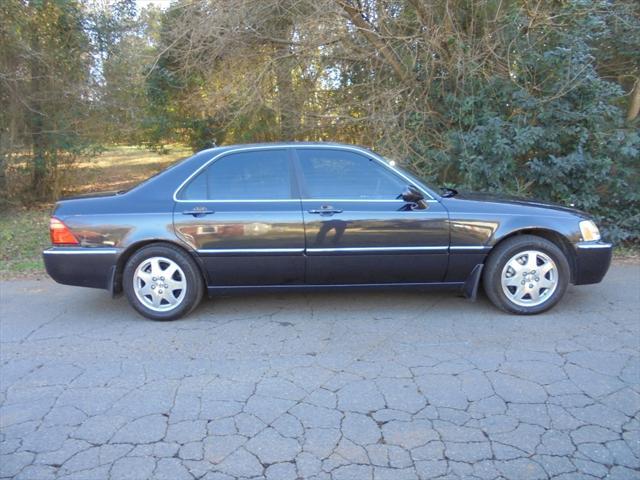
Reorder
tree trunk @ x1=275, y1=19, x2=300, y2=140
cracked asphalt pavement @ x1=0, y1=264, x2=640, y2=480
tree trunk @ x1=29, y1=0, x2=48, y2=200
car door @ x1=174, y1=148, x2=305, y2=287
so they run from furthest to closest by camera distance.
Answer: tree trunk @ x1=29, y1=0, x2=48, y2=200, tree trunk @ x1=275, y1=19, x2=300, y2=140, car door @ x1=174, y1=148, x2=305, y2=287, cracked asphalt pavement @ x1=0, y1=264, x2=640, y2=480

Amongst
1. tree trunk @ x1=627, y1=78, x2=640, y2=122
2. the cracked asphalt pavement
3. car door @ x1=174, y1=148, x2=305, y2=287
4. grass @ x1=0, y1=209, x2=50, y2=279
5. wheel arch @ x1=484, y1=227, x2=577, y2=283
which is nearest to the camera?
the cracked asphalt pavement

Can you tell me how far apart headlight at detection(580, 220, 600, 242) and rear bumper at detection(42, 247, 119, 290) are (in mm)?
4074

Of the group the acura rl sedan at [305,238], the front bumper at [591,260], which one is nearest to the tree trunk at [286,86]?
the acura rl sedan at [305,238]

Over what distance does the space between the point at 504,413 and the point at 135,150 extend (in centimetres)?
1440

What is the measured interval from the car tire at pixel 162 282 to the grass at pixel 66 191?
267cm

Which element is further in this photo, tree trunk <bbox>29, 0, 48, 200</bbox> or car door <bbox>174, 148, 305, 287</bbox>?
tree trunk <bbox>29, 0, 48, 200</bbox>

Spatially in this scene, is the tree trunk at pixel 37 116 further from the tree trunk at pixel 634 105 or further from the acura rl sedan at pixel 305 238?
the tree trunk at pixel 634 105

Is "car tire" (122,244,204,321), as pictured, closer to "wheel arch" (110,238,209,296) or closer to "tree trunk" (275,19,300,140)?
"wheel arch" (110,238,209,296)

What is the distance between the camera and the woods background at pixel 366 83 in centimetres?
740

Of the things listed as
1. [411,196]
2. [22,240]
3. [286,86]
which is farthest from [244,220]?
[286,86]

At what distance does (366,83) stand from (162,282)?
19.5ft

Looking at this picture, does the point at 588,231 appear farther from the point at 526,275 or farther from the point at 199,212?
the point at 199,212

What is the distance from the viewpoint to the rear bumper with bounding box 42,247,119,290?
473 cm

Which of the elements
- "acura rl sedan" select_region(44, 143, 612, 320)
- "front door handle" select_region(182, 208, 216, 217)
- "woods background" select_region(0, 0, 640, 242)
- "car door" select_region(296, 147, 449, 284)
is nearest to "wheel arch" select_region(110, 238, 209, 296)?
"acura rl sedan" select_region(44, 143, 612, 320)
